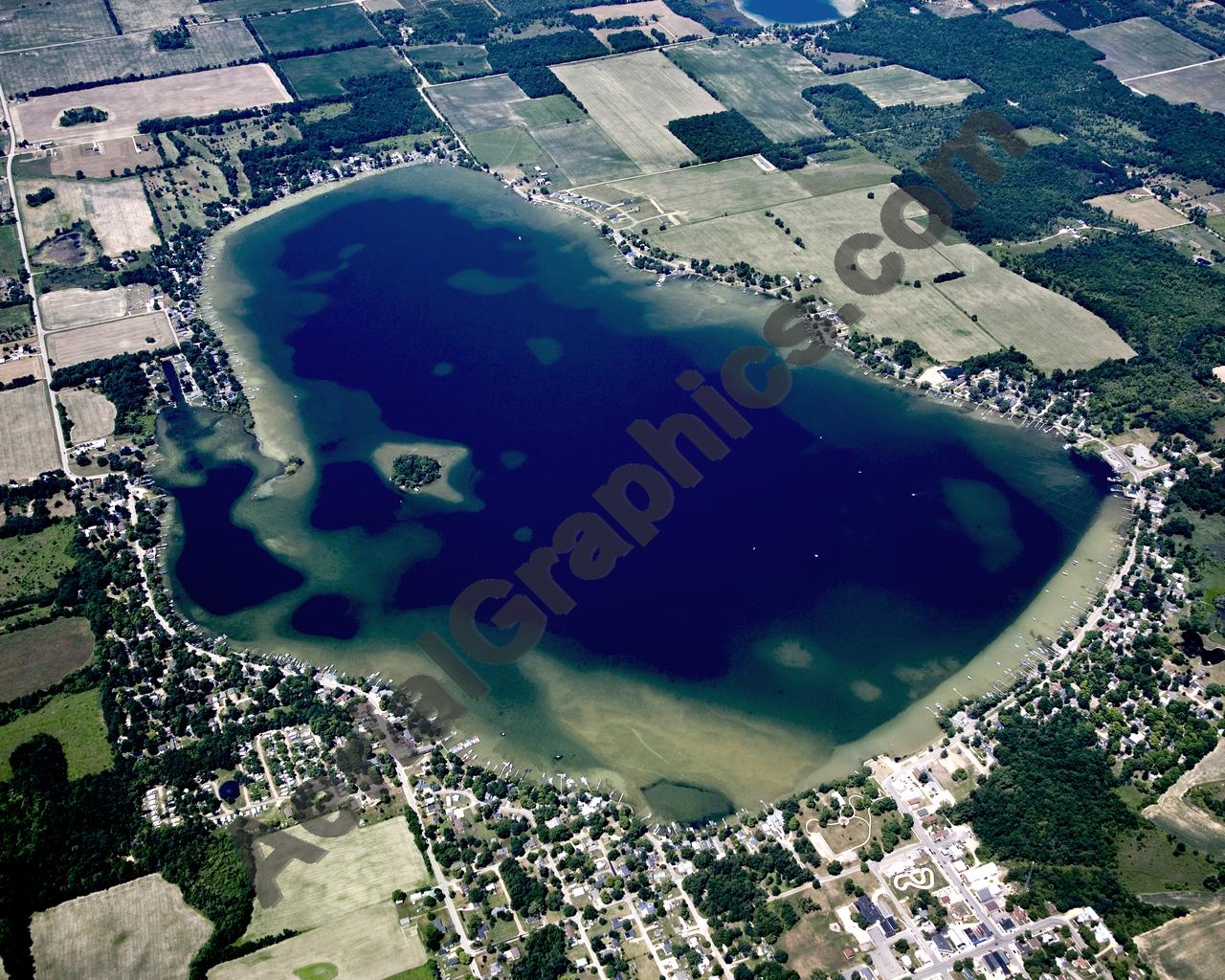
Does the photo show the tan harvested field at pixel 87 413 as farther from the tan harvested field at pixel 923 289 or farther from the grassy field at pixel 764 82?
the grassy field at pixel 764 82

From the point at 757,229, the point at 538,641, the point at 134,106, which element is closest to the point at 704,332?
the point at 757,229

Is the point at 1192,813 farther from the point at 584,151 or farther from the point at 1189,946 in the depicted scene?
the point at 584,151

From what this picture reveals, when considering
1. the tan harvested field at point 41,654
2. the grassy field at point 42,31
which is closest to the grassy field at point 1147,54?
the grassy field at point 42,31

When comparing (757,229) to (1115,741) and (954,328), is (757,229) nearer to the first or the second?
(954,328)

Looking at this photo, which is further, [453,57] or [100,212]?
[453,57]

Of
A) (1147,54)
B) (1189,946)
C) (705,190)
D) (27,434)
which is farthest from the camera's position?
(1147,54)

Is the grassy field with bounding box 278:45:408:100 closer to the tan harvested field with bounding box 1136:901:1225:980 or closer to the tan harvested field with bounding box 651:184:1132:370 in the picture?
the tan harvested field with bounding box 651:184:1132:370

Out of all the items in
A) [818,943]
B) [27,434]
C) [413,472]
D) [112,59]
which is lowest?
[27,434]

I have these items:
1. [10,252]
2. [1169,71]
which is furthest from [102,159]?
[1169,71]
